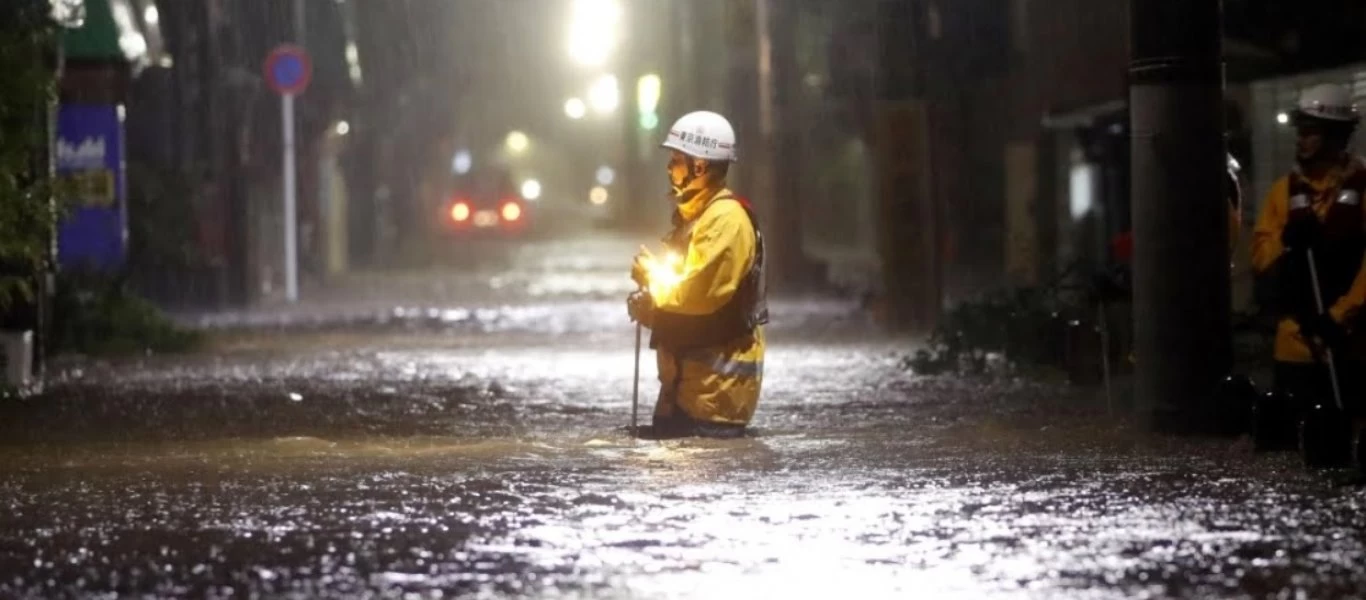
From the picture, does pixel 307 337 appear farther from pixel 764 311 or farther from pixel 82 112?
pixel 764 311

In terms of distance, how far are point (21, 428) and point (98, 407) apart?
1348mm

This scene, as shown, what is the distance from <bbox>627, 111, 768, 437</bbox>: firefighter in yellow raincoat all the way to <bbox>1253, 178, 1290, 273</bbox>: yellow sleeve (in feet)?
7.58

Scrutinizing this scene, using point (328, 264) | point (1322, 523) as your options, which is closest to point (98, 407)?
point (1322, 523)

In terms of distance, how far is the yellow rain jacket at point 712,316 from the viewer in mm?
11164

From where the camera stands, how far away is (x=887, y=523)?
8375 millimetres

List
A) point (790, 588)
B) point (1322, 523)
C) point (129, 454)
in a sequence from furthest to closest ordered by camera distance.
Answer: point (129, 454) → point (1322, 523) → point (790, 588)

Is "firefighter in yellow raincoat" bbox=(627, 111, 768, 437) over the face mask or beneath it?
beneath

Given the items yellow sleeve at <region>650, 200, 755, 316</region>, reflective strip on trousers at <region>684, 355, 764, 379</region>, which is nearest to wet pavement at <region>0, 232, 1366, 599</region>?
reflective strip on trousers at <region>684, 355, 764, 379</region>

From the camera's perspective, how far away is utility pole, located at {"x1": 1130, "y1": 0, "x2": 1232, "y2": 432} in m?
11.2

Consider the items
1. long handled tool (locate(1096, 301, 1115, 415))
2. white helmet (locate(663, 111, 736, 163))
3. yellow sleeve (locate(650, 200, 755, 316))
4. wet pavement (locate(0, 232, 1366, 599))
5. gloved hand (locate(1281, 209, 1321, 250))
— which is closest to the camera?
wet pavement (locate(0, 232, 1366, 599))

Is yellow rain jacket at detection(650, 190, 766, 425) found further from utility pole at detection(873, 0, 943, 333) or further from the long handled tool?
utility pole at detection(873, 0, 943, 333)

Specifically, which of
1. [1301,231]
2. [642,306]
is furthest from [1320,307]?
[642,306]

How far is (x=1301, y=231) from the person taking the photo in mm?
10086

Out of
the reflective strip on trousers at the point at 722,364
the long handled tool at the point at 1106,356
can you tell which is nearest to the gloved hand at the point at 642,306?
the reflective strip on trousers at the point at 722,364
